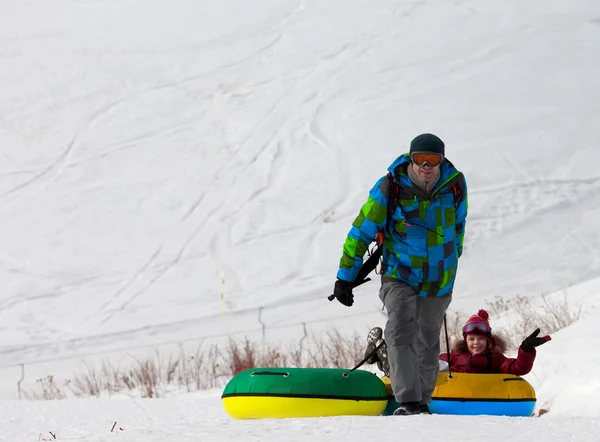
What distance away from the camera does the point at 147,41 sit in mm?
25656

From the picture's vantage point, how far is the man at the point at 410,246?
444cm

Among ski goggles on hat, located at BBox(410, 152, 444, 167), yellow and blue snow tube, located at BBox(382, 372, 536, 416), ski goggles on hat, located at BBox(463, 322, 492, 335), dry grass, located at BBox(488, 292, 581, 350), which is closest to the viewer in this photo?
ski goggles on hat, located at BBox(410, 152, 444, 167)

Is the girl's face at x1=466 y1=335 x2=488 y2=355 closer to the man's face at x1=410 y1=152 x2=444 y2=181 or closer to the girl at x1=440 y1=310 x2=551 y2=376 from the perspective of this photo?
the girl at x1=440 y1=310 x2=551 y2=376

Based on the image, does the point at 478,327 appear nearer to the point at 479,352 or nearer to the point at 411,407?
the point at 479,352

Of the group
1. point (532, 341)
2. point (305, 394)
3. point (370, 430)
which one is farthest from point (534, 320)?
point (370, 430)

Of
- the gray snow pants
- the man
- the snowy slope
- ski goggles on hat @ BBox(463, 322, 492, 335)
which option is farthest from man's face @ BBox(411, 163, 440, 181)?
ski goggles on hat @ BBox(463, 322, 492, 335)

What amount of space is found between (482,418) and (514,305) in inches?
299

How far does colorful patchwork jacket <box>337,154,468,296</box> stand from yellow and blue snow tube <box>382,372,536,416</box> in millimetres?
928

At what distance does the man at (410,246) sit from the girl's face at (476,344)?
45.4 inches

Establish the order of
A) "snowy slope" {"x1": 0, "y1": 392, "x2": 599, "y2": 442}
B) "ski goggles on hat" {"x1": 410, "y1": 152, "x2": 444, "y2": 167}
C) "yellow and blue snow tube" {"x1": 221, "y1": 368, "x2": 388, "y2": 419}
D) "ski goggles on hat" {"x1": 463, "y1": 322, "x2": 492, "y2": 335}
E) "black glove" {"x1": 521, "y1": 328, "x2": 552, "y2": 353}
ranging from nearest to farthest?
"snowy slope" {"x1": 0, "y1": 392, "x2": 599, "y2": 442} → "ski goggles on hat" {"x1": 410, "y1": 152, "x2": 444, "y2": 167} → "yellow and blue snow tube" {"x1": 221, "y1": 368, "x2": 388, "y2": 419} → "black glove" {"x1": 521, "y1": 328, "x2": 552, "y2": 353} → "ski goggles on hat" {"x1": 463, "y1": 322, "x2": 492, "y2": 335}

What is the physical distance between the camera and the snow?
13109mm

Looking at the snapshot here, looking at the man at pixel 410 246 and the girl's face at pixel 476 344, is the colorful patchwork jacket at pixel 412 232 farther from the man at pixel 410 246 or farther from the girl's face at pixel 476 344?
the girl's face at pixel 476 344

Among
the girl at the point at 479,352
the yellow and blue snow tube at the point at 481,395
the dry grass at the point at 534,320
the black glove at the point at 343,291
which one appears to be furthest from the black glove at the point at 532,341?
the dry grass at the point at 534,320

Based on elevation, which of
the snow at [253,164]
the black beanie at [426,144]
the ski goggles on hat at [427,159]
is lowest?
the ski goggles on hat at [427,159]
